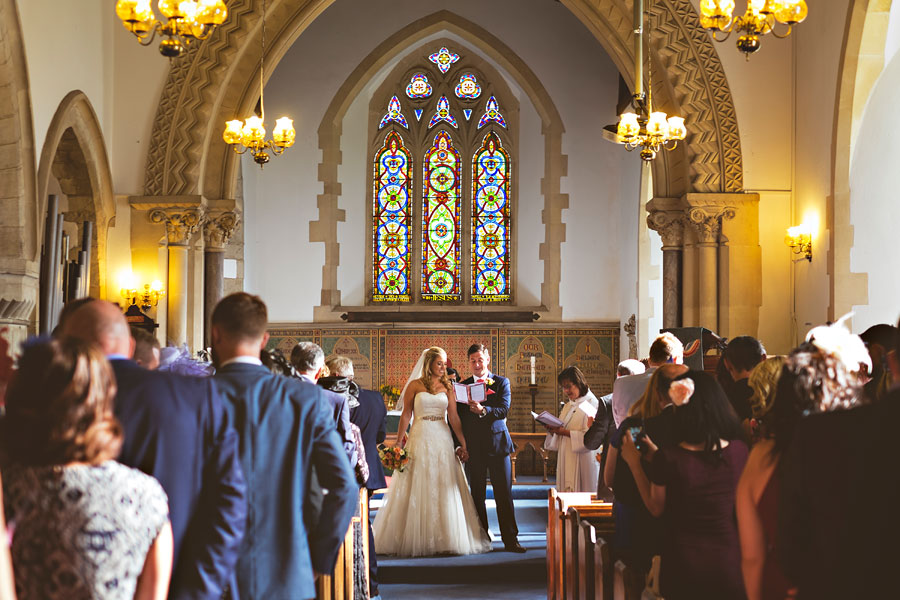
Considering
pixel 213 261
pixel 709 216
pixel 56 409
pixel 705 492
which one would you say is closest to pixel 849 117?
pixel 709 216

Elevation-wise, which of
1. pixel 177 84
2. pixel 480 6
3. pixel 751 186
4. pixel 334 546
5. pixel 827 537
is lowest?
pixel 334 546

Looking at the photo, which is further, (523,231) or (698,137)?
(523,231)

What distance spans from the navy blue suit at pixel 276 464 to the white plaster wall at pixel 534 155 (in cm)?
1070

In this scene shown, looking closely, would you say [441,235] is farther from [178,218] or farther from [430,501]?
[430,501]

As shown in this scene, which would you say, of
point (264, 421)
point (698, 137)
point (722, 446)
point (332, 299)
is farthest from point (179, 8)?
point (332, 299)

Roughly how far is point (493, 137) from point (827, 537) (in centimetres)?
1234

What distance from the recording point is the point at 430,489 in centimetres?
654

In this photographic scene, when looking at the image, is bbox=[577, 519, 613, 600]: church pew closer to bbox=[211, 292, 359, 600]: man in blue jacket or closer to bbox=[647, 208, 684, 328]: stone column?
bbox=[211, 292, 359, 600]: man in blue jacket

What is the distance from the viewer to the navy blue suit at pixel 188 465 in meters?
2.28

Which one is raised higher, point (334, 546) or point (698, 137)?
point (698, 137)

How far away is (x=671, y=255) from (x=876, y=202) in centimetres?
199

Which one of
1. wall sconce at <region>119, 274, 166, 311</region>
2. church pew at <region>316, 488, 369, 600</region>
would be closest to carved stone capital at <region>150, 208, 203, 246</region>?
wall sconce at <region>119, 274, 166, 311</region>

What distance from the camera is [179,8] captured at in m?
5.08

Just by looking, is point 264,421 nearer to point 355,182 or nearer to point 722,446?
point 722,446
